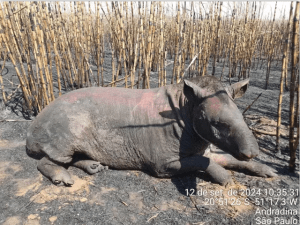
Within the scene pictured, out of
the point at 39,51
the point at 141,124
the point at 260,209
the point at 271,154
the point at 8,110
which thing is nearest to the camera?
the point at 260,209

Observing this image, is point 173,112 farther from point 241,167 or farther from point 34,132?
point 34,132

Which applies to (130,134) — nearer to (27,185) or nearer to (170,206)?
(170,206)

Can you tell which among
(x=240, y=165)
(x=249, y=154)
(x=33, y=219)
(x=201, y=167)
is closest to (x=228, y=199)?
(x=201, y=167)

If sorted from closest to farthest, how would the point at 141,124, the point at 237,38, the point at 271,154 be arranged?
the point at 141,124, the point at 271,154, the point at 237,38

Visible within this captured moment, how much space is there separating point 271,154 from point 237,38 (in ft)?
11.8

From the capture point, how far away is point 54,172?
2119mm

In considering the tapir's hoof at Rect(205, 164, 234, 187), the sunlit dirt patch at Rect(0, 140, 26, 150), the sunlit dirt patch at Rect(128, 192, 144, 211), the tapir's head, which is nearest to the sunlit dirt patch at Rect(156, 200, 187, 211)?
the sunlit dirt patch at Rect(128, 192, 144, 211)

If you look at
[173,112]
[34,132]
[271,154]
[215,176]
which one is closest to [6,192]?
[34,132]

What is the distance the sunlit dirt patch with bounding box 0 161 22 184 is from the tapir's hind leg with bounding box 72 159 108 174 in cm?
59

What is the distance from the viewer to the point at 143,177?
2225mm

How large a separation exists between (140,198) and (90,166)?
0.60 metres

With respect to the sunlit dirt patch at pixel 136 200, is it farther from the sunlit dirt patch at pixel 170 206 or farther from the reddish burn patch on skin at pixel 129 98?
the reddish burn patch on skin at pixel 129 98

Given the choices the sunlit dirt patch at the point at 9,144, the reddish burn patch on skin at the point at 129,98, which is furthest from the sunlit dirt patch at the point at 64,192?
the sunlit dirt patch at the point at 9,144

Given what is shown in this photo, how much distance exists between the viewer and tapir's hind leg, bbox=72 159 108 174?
2240mm
